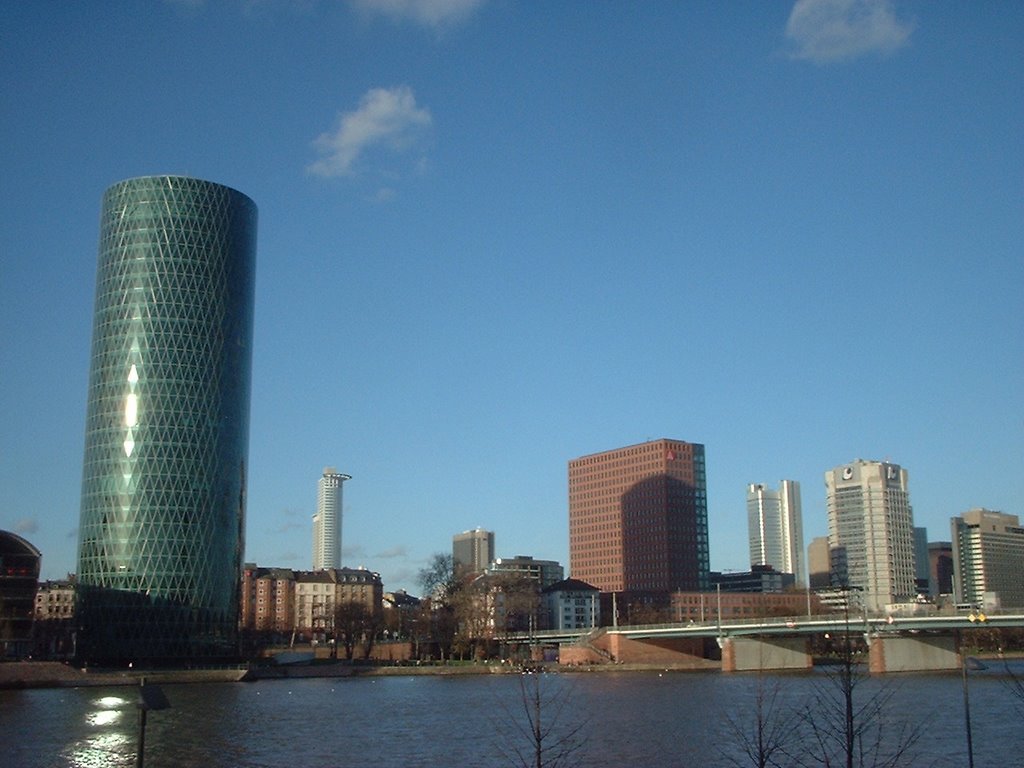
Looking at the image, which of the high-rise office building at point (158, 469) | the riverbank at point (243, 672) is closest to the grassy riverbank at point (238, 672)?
the riverbank at point (243, 672)

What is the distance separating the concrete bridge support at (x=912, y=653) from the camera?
15038 cm

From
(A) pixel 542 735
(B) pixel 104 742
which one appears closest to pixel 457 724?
(B) pixel 104 742

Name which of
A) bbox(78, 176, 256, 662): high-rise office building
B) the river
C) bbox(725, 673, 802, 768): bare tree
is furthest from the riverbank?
bbox(725, 673, 802, 768): bare tree

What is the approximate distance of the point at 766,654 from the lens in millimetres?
171875

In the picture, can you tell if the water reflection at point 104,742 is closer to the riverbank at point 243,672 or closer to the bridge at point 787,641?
the riverbank at point 243,672

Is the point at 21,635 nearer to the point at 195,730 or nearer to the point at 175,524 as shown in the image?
the point at 175,524

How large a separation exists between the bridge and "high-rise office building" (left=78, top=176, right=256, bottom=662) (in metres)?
61.2

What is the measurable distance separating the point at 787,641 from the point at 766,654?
4.34 m

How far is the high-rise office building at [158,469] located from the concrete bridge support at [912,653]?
104610 mm

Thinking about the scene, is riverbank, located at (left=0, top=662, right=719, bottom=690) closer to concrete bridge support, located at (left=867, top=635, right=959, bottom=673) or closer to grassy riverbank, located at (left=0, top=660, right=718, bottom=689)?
grassy riverbank, located at (left=0, top=660, right=718, bottom=689)

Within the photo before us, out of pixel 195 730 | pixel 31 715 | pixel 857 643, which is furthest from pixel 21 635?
pixel 857 643

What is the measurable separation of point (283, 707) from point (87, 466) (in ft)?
341

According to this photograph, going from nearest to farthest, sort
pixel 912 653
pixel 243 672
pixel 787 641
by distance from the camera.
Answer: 1. pixel 912 653
2. pixel 243 672
3. pixel 787 641

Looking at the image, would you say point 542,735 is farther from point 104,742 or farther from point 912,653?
point 912,653
